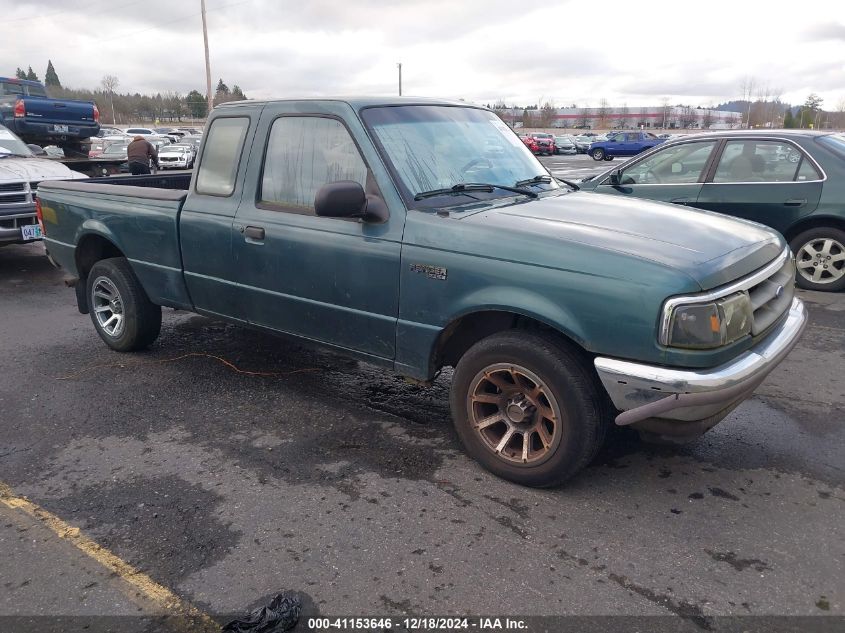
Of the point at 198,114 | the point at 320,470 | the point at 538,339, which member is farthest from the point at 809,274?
the point at 198,114

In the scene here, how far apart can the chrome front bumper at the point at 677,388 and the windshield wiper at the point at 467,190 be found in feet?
4.43

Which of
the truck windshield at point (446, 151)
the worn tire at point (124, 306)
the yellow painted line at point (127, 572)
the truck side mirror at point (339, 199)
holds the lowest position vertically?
the yellow painted line at point (127, 572)

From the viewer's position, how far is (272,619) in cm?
250

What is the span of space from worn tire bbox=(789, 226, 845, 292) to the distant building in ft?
311

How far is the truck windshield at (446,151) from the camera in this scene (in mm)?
3791

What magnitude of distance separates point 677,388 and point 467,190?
167cm

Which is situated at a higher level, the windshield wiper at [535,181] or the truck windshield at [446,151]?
the truck windshield at [446,151]

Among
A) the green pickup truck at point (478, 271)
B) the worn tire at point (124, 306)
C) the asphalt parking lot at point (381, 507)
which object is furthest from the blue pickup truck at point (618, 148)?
the worn tire at point (124, 306)

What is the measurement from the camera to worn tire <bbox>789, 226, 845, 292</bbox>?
702 centimetres

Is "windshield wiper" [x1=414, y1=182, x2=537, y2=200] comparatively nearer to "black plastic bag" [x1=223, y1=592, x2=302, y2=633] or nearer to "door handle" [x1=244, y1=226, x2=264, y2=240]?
"door handle" [x1=244, y1=226, x2=264, y2=240]

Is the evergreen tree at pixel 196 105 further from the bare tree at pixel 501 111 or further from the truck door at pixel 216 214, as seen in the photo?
the truck door at pixel 216 214

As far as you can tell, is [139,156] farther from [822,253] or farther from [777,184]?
[822,253]

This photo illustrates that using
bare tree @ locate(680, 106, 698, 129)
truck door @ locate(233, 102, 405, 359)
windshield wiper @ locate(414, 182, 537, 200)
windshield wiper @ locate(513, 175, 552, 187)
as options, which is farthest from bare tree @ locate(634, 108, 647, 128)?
truck door @ locate(233, 102, 405, 359)

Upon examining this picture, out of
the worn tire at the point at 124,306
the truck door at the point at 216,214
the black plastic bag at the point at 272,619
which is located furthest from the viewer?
the worn tire at the point at 124,306
